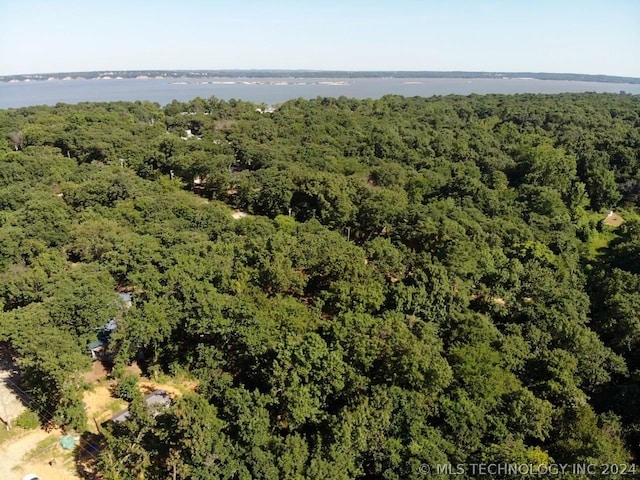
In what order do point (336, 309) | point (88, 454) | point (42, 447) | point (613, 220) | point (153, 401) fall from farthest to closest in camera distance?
1. point (613, 220)
2. point (336, 309)
3. point (153, 401)
4. point (42, 447)
5. point (88, 454)

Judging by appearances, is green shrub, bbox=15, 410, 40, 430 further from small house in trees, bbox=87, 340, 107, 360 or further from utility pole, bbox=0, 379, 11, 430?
small house in trees, bbox=87, 340, 107, 360

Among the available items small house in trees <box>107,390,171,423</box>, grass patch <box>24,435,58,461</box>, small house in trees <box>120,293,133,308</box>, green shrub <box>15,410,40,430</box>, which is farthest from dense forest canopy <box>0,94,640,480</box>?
small house in trees <box>107,390,171,423</box>

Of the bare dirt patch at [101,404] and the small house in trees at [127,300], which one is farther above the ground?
the small house in trees at [127,300]

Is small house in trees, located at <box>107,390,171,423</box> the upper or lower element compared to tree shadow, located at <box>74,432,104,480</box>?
upper

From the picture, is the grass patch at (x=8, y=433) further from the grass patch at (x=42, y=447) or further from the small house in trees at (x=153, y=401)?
the small house in trees at (x=153, y=401)

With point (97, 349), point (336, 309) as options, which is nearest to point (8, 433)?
point (97, 349)

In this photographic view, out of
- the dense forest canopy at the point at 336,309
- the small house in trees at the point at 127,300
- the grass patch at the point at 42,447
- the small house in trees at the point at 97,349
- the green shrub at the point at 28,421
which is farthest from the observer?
the small house in trees at the point at 127,300

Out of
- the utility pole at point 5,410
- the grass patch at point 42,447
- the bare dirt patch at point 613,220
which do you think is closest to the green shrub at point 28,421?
the utility pole at point 5,410

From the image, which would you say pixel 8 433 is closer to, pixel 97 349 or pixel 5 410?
pixel 5 410

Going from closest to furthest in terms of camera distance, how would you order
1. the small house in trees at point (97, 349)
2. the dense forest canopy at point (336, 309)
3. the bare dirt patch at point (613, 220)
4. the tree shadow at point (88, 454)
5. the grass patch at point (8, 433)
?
the dense forest canopy at point (336, 309)
the tree shadow at point (88, 454)
the grass patch at point (8, 433)
the small house in trees at point (97, 349)
the bare dirt patch at point (613, 220)
